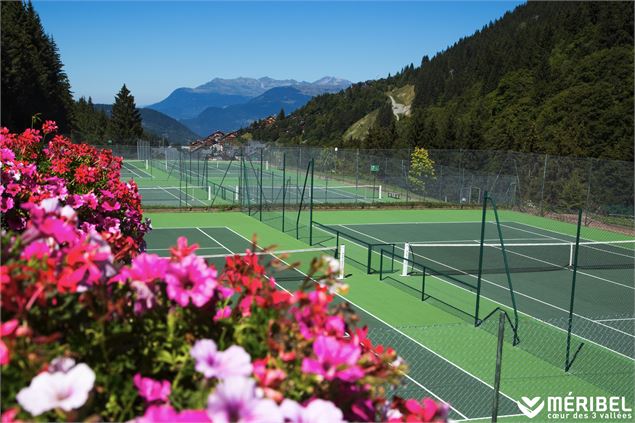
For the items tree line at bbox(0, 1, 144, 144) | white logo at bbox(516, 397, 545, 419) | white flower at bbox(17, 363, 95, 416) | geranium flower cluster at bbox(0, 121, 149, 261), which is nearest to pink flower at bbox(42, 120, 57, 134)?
geranium flower cluster at bbox(0, 121, 149, 261)

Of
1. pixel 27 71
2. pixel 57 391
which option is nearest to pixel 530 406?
pixel 57 391

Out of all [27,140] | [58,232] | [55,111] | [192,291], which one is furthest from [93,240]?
[55,111]

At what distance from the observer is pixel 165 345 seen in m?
1.79

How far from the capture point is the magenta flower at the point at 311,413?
1.50 metres

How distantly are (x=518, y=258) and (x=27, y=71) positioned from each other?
51466mm

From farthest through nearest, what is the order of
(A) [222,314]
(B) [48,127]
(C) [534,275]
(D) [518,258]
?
1. (D) [518,258]
2. (C) [534,275]
3. (B) [48,127]
4. (A) [222,314]

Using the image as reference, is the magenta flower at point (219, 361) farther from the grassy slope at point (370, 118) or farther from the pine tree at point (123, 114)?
the grassy slope at point (370, 118)

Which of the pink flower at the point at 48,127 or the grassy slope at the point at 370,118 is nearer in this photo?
the pink flower at the point at 48,127

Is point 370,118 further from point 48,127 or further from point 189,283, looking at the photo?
point 189,283

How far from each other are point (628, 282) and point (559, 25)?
6968cm

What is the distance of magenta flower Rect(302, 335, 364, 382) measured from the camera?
1615 millimetres

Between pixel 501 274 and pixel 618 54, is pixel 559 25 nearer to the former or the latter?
pixel 618 54

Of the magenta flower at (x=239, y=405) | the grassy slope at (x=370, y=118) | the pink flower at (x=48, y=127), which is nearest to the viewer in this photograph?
the magenta flower at (x=239, y=405)

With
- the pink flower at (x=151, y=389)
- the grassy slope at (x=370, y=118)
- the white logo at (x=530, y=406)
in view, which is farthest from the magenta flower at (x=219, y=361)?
the grassy slope at (x=370, y=118)
